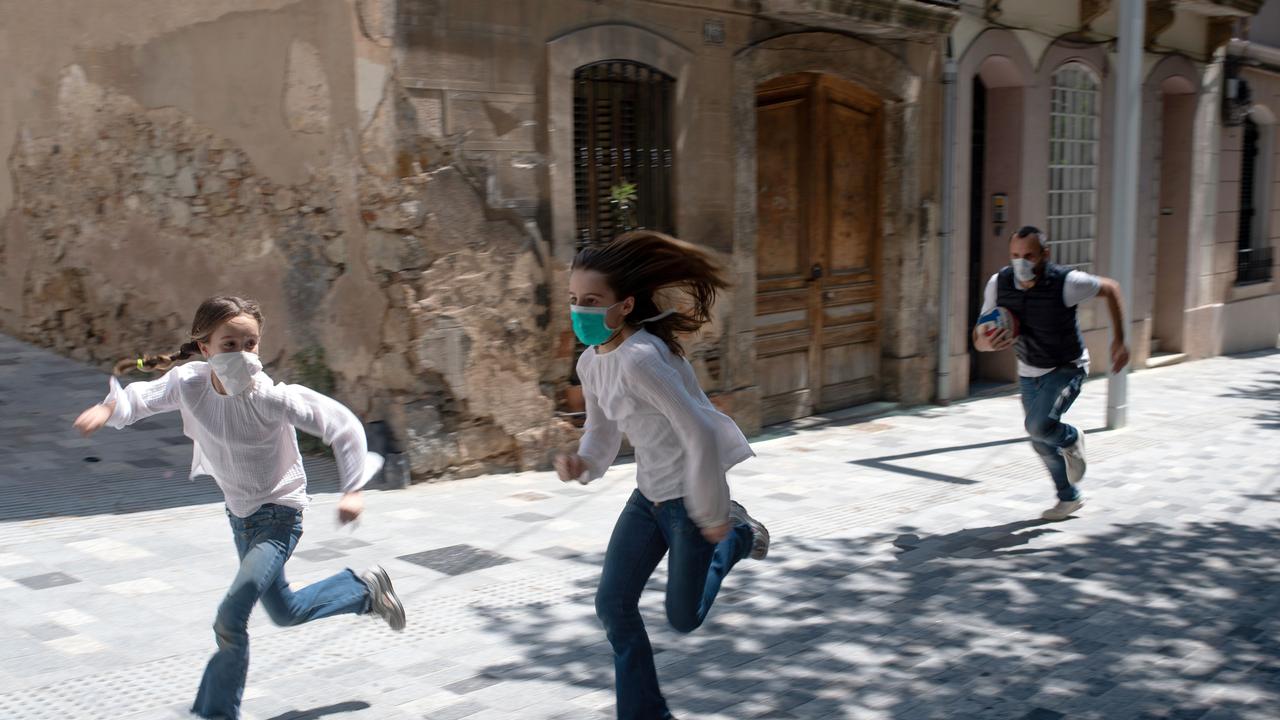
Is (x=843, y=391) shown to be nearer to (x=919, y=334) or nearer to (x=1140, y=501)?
(x=919, y=334)

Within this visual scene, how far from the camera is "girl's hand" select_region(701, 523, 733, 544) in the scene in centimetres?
348

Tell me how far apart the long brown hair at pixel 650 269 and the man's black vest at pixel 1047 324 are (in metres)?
3.41

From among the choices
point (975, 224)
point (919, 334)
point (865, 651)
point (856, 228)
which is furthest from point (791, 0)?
point (865, 651)

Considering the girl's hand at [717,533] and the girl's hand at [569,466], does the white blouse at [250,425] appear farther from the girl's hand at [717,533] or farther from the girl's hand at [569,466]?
the girl's hand at [717,533]

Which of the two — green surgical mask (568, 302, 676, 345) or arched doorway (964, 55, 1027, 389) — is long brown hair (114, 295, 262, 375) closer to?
green surgical mask (568, 302, 676, 345)

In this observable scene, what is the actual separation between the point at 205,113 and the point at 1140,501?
22.2ft

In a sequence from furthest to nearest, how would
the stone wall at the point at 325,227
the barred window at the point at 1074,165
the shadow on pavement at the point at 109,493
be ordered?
the barred window at the point at 1074,165
the stone wall at the point at 325,227
the shadow on pavement at the point at 109,493

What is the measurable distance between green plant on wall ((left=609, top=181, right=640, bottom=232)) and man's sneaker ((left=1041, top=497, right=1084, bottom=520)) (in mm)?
3441

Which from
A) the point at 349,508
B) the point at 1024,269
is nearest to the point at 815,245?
the point at 1024,269

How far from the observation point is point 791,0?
9203 millimetres

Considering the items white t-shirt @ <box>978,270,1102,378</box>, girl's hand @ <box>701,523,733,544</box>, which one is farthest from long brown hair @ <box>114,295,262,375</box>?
white t-shirt @ <box>978,270,1102,378</box>

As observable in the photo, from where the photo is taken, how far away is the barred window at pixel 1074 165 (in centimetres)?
1292

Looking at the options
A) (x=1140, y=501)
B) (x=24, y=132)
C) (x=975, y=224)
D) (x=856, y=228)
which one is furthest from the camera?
(x=975, y=224)

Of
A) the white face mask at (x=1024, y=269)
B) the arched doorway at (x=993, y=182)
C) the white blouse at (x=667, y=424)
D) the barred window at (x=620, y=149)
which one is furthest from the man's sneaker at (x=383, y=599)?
the arched doorway at (x=993, y=182)
